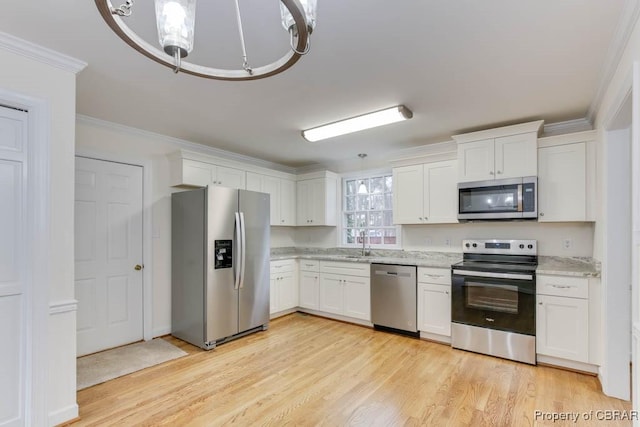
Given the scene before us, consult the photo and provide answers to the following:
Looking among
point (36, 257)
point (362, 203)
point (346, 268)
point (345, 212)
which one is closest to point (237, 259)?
point (346, 268)

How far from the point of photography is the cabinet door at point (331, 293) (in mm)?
4531

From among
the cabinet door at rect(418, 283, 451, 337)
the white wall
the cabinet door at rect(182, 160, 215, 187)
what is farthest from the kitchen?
the cabinet door at rect(418, 283, 451, 337)

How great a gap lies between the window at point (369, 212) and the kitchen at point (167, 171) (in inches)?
7.8

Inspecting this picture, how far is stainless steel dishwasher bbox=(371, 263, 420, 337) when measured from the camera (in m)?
3.87

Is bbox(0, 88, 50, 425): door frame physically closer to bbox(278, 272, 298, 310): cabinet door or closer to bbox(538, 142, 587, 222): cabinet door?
bbox(278, 272, 298, 310): cabinet door

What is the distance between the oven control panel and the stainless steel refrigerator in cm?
258

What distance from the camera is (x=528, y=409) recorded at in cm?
235

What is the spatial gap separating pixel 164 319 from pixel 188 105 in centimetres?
259

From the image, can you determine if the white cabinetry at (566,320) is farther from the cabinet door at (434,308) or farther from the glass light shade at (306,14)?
the glass light shade at (306,14)

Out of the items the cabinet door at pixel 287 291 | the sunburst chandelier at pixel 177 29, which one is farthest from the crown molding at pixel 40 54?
the cabinet door at pixel 287 291

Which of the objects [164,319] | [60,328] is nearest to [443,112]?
[60,328]

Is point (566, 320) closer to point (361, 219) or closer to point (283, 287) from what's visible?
point (361, 219)

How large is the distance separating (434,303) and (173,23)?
3.62 m

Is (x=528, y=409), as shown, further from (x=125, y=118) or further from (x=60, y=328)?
(x=125, y=118)
